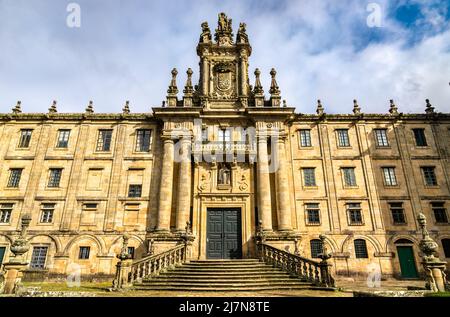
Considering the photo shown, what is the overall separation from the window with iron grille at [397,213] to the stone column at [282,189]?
9.03m

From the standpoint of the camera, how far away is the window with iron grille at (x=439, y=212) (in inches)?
961

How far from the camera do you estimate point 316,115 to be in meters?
27.7

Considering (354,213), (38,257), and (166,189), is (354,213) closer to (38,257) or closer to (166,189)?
(166,189)

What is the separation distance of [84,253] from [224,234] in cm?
1155

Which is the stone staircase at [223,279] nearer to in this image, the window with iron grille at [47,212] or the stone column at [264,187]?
the stone column at [264,187]

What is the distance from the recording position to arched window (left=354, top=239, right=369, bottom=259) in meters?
23.2

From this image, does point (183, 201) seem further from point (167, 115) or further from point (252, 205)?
point (167, 115)

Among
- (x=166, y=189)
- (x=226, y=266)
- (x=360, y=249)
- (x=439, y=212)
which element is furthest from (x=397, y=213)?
(x=166, y=189)

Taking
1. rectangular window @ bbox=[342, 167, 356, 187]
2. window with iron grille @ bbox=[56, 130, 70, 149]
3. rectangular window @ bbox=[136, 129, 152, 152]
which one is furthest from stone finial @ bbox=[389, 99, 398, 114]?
window with iron grille @ bbox=[56, 130, 70, 149]

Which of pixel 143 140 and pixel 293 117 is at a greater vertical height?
pixel 293 117

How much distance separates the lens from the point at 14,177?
2580cm

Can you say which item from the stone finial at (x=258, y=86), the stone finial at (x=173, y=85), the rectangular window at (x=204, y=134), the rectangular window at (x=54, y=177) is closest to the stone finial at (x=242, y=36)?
the stone finial at (x=258, y=86)
